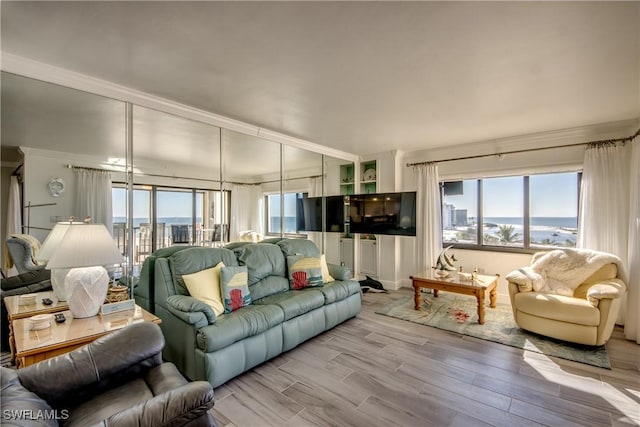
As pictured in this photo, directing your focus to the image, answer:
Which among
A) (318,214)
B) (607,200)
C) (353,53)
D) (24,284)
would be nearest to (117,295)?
(24,284)

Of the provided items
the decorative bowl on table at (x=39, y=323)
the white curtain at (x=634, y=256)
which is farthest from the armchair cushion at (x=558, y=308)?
the decorative bowl on table at (x=39, y=323)

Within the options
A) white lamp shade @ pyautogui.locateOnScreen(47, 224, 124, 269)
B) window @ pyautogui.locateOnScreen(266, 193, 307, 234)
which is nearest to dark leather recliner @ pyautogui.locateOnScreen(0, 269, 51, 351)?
white lamp shade @ pyautogui.locateOnScreen(47, 224, 124, 269)

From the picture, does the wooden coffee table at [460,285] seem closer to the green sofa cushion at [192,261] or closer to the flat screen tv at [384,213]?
the flat screen tv at [384,213]

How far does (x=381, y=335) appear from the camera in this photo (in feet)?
10.5

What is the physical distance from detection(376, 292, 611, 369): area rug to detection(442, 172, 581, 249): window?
103 cm

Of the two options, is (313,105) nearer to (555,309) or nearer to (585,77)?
(585,77)

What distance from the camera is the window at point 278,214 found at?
4176mm

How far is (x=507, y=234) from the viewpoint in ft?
14.5

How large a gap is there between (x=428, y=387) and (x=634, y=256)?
279 centimetres

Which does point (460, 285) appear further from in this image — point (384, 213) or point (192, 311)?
point (192, 311)

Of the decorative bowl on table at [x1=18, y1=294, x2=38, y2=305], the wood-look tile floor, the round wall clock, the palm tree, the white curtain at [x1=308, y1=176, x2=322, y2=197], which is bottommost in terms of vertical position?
the wood-look tile floor

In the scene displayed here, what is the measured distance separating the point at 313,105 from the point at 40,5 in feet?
6.62

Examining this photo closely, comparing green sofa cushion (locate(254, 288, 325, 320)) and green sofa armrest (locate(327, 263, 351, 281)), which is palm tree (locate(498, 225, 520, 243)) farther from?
green sofa cushion (locate(254, 288, 325, 320))

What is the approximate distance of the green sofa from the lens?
7.22 ft
